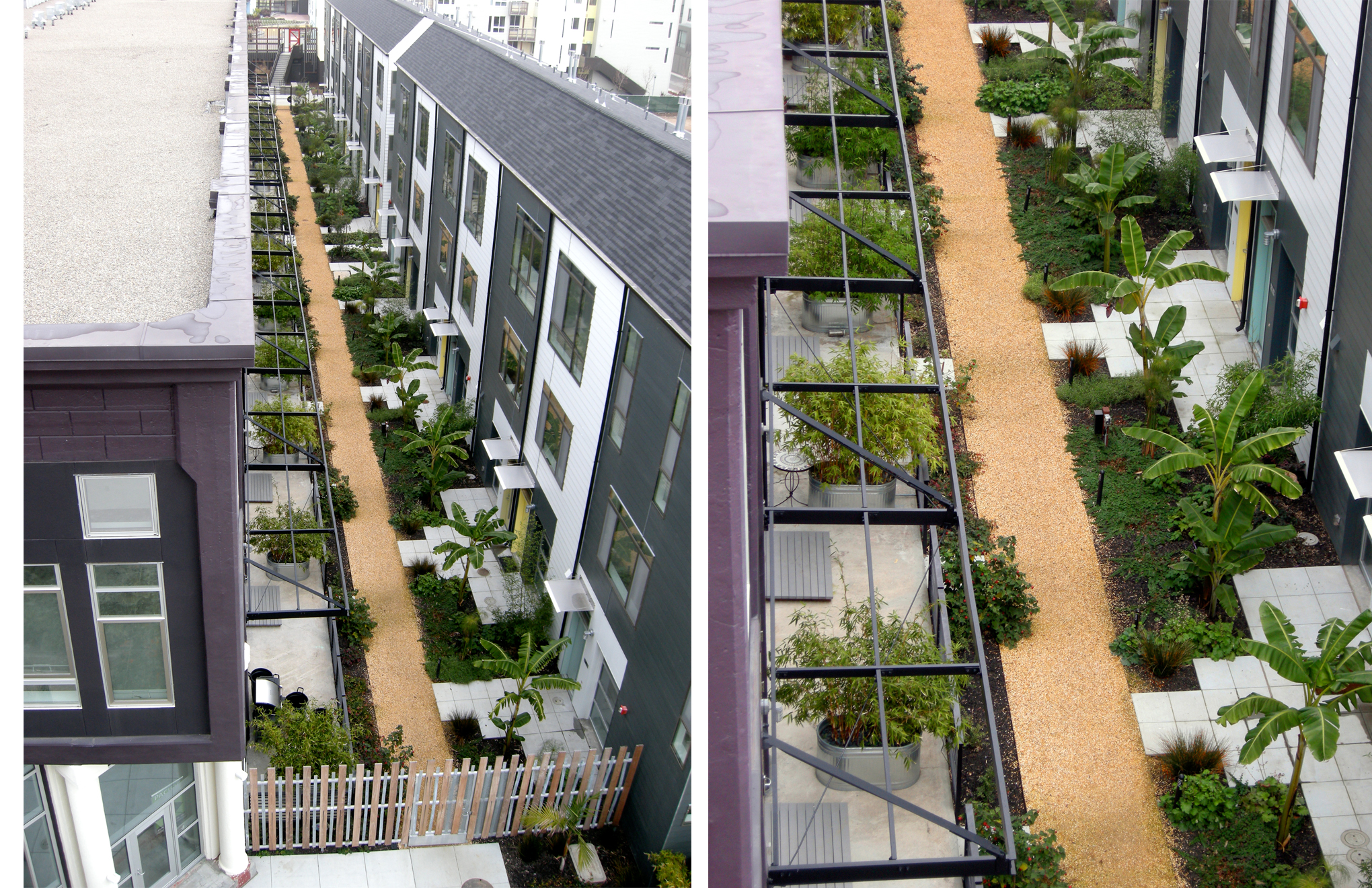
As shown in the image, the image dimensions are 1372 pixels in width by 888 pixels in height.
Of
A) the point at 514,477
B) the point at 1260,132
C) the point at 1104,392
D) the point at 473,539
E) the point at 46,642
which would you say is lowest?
the point at 473,539

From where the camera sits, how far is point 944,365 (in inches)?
902

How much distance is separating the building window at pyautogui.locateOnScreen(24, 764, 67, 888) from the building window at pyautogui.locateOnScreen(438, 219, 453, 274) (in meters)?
16.8

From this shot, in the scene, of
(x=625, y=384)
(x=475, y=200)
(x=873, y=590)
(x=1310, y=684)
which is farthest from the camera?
(x=475, y=200)

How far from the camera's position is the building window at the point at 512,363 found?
21.7 meters

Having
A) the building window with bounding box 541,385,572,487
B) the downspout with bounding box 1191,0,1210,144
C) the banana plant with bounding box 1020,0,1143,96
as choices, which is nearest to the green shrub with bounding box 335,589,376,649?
the building window with bounding box 541,385,572,487

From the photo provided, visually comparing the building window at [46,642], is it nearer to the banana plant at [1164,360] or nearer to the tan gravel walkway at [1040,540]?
the tan gravel walkway at [1040,540]

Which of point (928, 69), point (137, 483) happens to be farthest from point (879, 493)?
point (928, 69)

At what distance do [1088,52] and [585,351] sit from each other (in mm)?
17795

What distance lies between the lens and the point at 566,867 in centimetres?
1512

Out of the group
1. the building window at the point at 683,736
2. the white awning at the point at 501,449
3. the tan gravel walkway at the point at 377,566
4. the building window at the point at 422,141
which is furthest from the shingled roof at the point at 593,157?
the tan gravel walkway at the point at 377,566

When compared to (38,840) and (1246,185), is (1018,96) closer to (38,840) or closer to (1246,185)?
(1246,185)

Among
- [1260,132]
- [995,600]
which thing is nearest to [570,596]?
[995,600]

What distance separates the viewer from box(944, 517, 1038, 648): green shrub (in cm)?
1802

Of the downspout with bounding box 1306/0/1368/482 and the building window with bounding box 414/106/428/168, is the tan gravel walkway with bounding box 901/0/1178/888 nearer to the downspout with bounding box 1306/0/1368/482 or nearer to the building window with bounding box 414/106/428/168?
the downspout with bounding box 1306/0/1368/482
